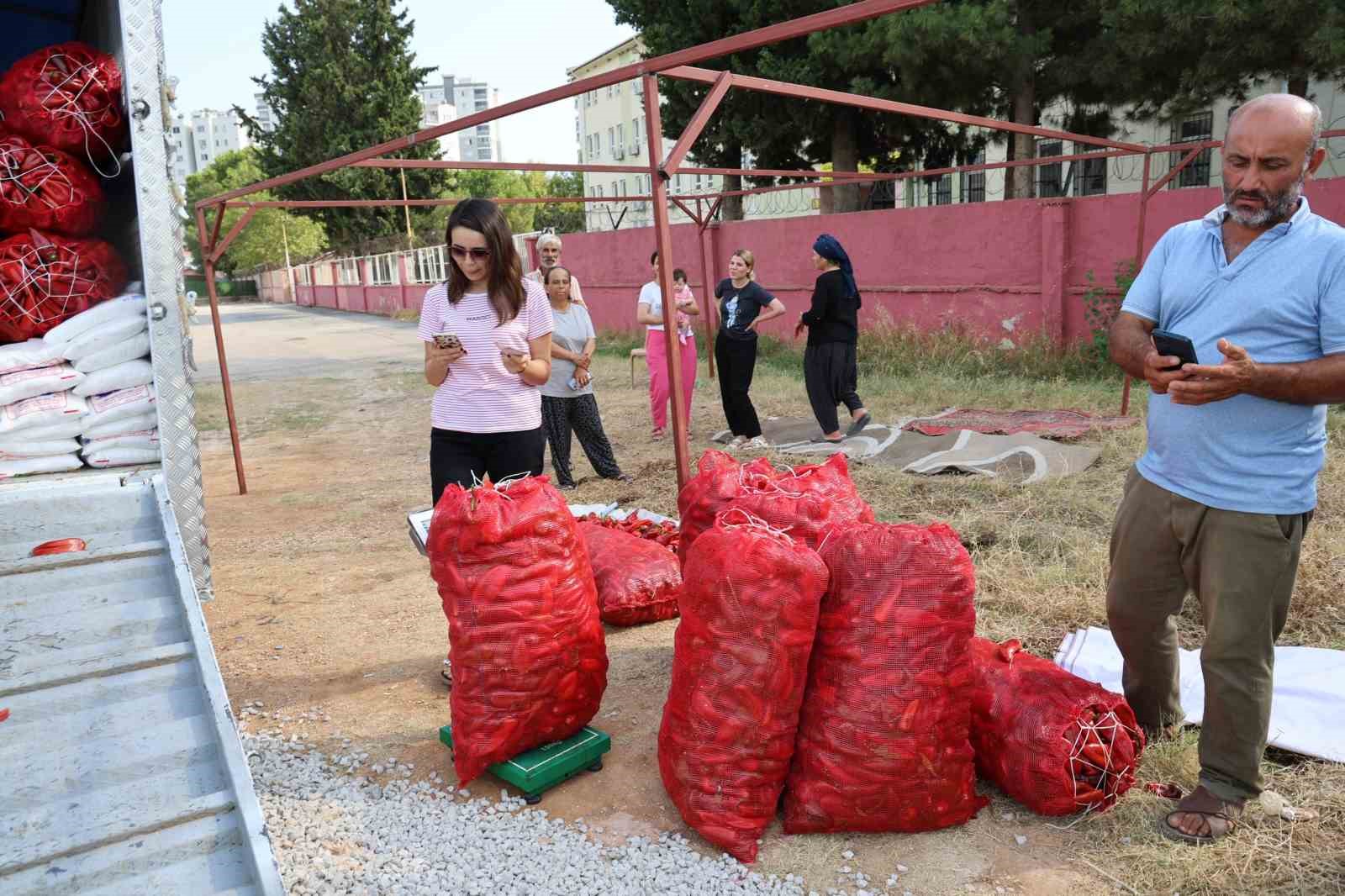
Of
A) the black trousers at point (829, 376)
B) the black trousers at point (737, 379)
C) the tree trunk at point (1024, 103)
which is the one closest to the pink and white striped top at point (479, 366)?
the black trousers at point (737, 379)

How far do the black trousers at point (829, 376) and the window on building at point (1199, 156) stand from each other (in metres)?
10.3

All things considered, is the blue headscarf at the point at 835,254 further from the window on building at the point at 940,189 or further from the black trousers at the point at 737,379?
the window on building at the point at 940,189

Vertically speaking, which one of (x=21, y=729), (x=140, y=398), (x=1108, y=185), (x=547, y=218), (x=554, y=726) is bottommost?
(x=554, y=726)

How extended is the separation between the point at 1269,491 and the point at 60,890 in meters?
2.81

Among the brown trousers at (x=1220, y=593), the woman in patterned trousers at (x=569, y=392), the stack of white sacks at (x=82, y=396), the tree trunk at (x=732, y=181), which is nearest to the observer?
the brown trousers at (x=1220, y=593)

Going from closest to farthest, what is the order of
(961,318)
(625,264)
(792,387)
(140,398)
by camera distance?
(140,398) < (792,387) < (961,318) < (625,264)

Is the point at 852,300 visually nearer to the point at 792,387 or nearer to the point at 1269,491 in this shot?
the point at 792,387

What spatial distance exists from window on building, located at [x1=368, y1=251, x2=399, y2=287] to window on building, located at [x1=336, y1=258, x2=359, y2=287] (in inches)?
47.2

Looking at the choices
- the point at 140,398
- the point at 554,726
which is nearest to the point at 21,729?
the point at 140,398

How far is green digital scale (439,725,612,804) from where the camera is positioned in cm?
280

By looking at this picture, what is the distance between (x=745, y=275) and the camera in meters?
7.82

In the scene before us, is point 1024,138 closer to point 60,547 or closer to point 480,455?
point 480,455

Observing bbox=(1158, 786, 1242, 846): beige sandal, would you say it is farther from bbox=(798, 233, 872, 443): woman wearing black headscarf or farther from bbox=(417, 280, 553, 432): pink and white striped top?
bbox=(798, 233, 872, 443): woman wearing black headscarf

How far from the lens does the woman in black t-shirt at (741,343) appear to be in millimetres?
7660
